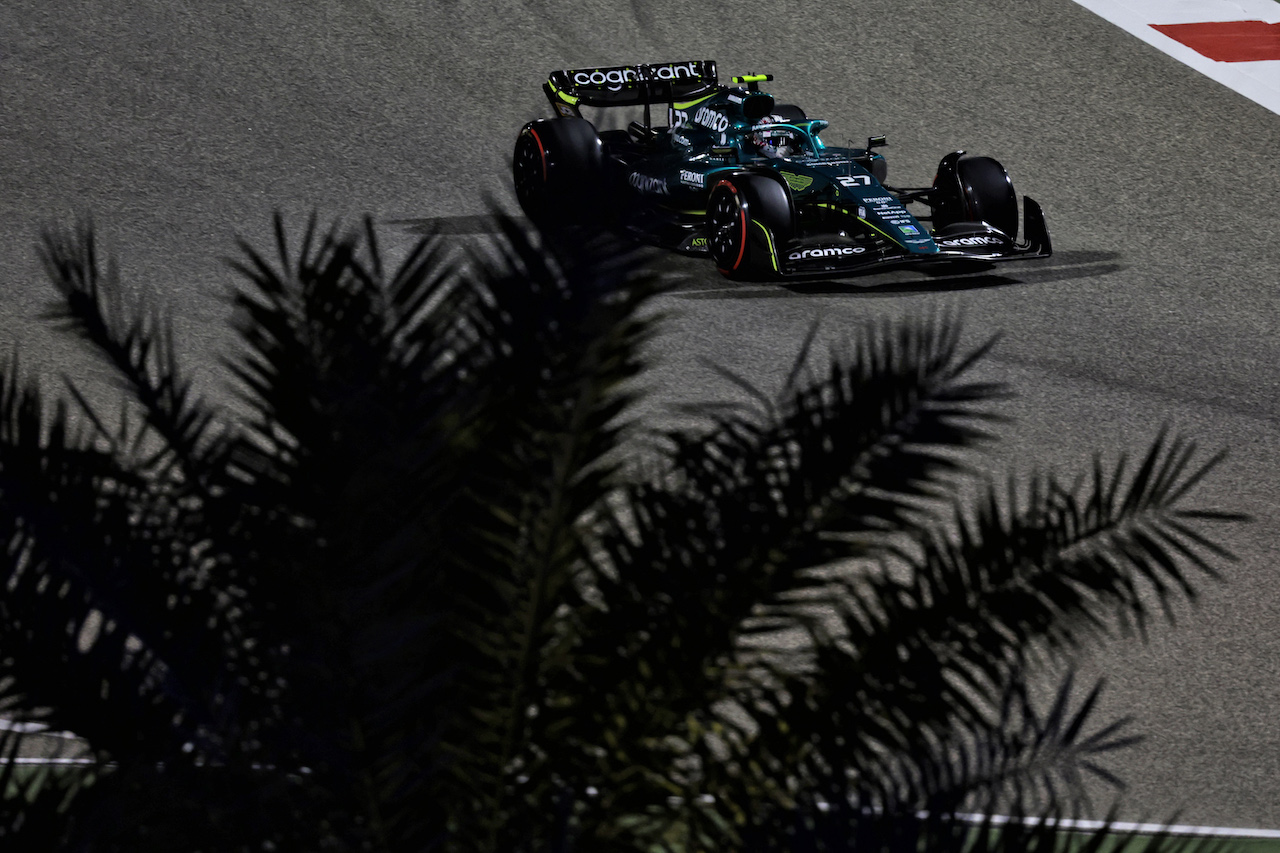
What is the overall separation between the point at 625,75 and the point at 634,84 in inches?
3.7

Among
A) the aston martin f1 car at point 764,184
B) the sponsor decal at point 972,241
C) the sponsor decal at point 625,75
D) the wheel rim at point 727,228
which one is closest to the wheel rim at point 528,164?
the aston martin f1 car at point 764,184

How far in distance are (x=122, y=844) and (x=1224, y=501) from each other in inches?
261

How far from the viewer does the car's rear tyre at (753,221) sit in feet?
31.9

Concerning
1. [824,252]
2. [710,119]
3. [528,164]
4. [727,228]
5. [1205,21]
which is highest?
[1205,21]

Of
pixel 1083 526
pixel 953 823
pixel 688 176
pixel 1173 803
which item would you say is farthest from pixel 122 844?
pixel 688 176

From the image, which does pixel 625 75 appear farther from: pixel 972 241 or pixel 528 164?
pixel 972 241

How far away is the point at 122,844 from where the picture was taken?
1867 mm

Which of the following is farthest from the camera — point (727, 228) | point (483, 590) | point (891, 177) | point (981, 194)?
point (891, 177)

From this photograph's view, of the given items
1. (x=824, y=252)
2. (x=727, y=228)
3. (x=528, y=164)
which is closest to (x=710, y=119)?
(x=528, y=164)

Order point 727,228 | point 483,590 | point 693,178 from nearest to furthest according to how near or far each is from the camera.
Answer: point 483,590
point 727,228
point 693,178

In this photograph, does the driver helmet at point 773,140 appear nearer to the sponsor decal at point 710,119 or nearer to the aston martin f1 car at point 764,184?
the aston martin f1 car at point 764,184

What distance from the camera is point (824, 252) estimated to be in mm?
9703

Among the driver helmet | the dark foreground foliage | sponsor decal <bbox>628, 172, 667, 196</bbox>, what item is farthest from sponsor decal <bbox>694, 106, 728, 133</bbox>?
the dark foreground foliage

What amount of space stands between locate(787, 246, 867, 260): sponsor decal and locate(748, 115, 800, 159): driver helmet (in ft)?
3.93
